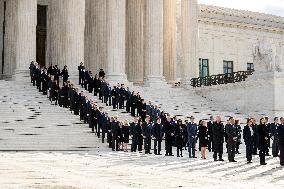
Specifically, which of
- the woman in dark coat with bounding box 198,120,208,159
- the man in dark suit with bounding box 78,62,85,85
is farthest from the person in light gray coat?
the man in dark suit with bounding box 78,62,85,85

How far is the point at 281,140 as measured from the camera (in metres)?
15.1

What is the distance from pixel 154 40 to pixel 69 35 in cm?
584

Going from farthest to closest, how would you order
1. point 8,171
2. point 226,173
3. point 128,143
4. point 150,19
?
point 150,19 < point 128,143 < point 226,173 < point 8,171

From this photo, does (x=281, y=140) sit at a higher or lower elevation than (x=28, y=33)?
lower

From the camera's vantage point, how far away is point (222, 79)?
3228cm

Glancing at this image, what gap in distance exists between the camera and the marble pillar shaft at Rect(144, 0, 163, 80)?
110 ft

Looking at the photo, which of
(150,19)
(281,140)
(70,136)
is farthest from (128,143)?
(150,19)

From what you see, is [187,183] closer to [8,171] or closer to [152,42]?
[8,171]

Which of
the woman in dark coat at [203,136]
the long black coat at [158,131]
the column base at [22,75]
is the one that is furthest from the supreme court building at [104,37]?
the woman in dark coat at [203,136]

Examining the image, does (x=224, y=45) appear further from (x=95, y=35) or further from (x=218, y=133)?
(x=218, y=133)

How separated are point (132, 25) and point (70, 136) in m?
15.9

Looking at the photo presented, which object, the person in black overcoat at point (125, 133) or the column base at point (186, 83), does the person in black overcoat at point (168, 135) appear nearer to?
the person in black overcoat at point (125, 133)

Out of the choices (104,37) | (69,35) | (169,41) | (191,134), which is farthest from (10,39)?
(191,134)

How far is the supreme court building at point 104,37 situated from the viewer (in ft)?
98.6
